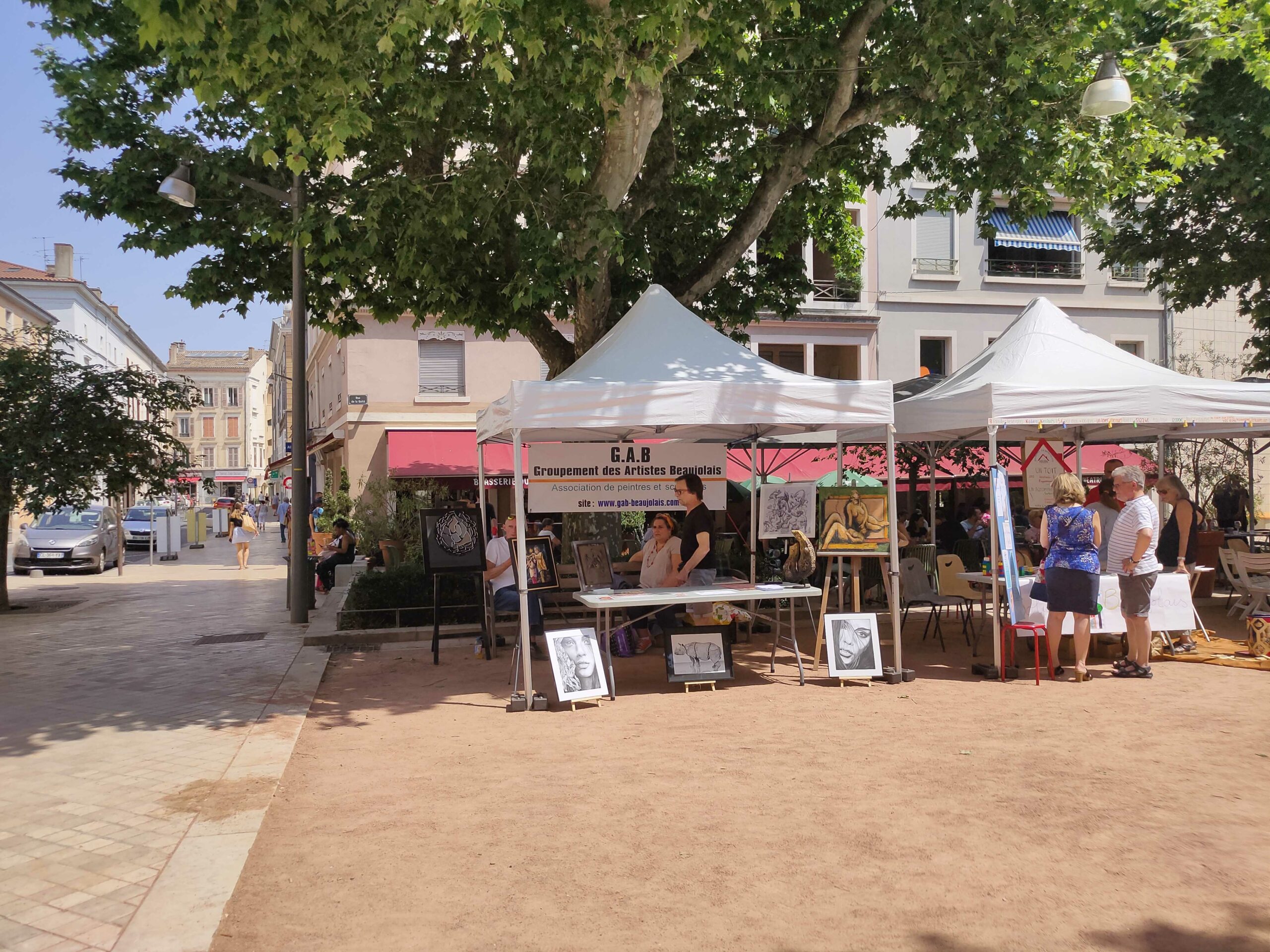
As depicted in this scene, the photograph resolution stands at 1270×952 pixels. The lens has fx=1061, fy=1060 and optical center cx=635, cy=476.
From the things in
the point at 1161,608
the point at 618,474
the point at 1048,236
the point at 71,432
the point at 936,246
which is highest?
the point at 1048,236

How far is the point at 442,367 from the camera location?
1005 inches

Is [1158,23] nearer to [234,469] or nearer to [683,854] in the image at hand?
[683,854]

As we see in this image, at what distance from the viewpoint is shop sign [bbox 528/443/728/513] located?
9641 millimetres

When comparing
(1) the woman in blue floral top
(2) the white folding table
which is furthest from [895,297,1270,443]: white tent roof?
(2) the white folding table

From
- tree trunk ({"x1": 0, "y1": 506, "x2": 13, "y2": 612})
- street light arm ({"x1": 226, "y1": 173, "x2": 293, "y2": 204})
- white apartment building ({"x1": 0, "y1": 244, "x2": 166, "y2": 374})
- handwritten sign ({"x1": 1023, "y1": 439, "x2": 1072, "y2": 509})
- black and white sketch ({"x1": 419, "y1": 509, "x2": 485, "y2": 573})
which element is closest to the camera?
black and white sketch ({"x1": 419, "y1": 509, "x2": 485, "y2": 573})

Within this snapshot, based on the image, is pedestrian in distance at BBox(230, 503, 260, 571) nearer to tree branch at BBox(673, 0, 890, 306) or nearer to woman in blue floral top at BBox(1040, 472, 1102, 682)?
tree branch at BBox(673, 0, 890, 306)

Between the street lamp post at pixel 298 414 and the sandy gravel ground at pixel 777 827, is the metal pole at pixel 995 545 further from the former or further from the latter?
the street lamp post at pixel 298 414

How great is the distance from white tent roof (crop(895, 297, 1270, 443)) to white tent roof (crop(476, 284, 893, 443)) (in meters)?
1.13

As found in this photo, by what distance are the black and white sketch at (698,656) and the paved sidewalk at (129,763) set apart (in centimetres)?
280

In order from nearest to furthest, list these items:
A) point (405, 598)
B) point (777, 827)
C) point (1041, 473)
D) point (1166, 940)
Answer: point (1166, 940)
point (777, 827)
point (405, 598)
point (1041, 473)

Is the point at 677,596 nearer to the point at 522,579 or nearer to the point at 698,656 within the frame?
the point at 698,656

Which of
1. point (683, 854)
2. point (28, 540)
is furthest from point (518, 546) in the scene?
point (28, 540)

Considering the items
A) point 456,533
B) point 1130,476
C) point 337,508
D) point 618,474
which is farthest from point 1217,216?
point 337,508

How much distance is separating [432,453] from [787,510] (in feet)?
50.7
